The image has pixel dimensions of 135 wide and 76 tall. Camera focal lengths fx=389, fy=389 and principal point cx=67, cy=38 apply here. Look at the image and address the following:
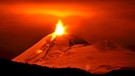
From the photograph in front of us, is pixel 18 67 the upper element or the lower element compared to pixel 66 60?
upper

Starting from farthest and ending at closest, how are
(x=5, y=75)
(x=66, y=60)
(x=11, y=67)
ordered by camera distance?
(x=66, y=60) < (x=11, y=67) < (x=5, y=75)

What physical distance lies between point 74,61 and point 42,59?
18.7 meters

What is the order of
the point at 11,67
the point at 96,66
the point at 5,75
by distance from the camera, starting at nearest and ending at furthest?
the point at 5,75, the point at 11,67, the point at 96,66

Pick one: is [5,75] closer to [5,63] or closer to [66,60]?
[5,63]

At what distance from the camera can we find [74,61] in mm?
180500

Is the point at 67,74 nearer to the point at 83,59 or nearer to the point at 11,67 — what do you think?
the point at 11,67

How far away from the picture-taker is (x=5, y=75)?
149 feet

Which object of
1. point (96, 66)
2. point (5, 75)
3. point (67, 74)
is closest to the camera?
point (5, 75)

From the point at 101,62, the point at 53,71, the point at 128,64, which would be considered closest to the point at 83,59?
the point at 101,62

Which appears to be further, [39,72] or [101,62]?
[101,62]

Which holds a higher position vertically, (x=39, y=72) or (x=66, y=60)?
(x=39, y=72)

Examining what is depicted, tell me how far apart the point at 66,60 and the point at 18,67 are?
438 ft

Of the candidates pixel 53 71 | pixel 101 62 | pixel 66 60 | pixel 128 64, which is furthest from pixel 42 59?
pixel 53 71

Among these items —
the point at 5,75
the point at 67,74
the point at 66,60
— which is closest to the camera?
the point at 5,75
